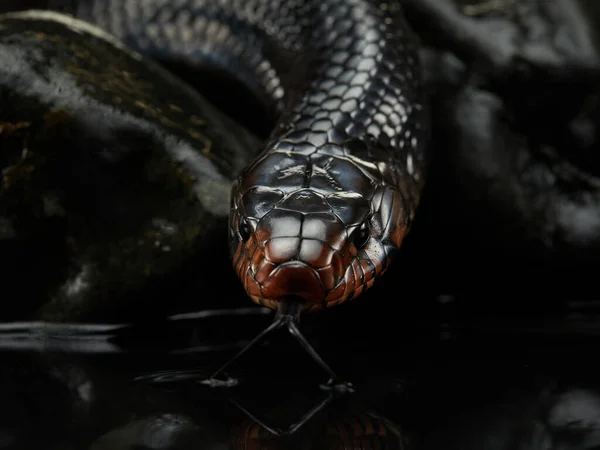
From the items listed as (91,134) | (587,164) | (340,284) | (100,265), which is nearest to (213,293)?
(100,265)

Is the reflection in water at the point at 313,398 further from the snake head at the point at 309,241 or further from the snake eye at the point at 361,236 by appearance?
the snake eye at the point at 361,236

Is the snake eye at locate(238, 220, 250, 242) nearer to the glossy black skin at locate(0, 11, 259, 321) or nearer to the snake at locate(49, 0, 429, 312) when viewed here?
the snake at locate(49, 0, 429, 312)

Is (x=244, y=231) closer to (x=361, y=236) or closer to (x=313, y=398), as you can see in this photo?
(x=361, y=236)

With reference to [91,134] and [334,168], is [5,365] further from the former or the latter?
Answer: [334,168]

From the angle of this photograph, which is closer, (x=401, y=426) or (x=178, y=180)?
(x=401, y=426)

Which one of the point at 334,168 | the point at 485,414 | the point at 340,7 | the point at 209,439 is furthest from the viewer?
the point at 340,7

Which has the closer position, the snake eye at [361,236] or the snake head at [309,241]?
the snake head at [309,241]

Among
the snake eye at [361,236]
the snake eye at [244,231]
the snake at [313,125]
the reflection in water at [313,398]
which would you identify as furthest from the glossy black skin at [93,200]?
the snake eye at [361,236]
